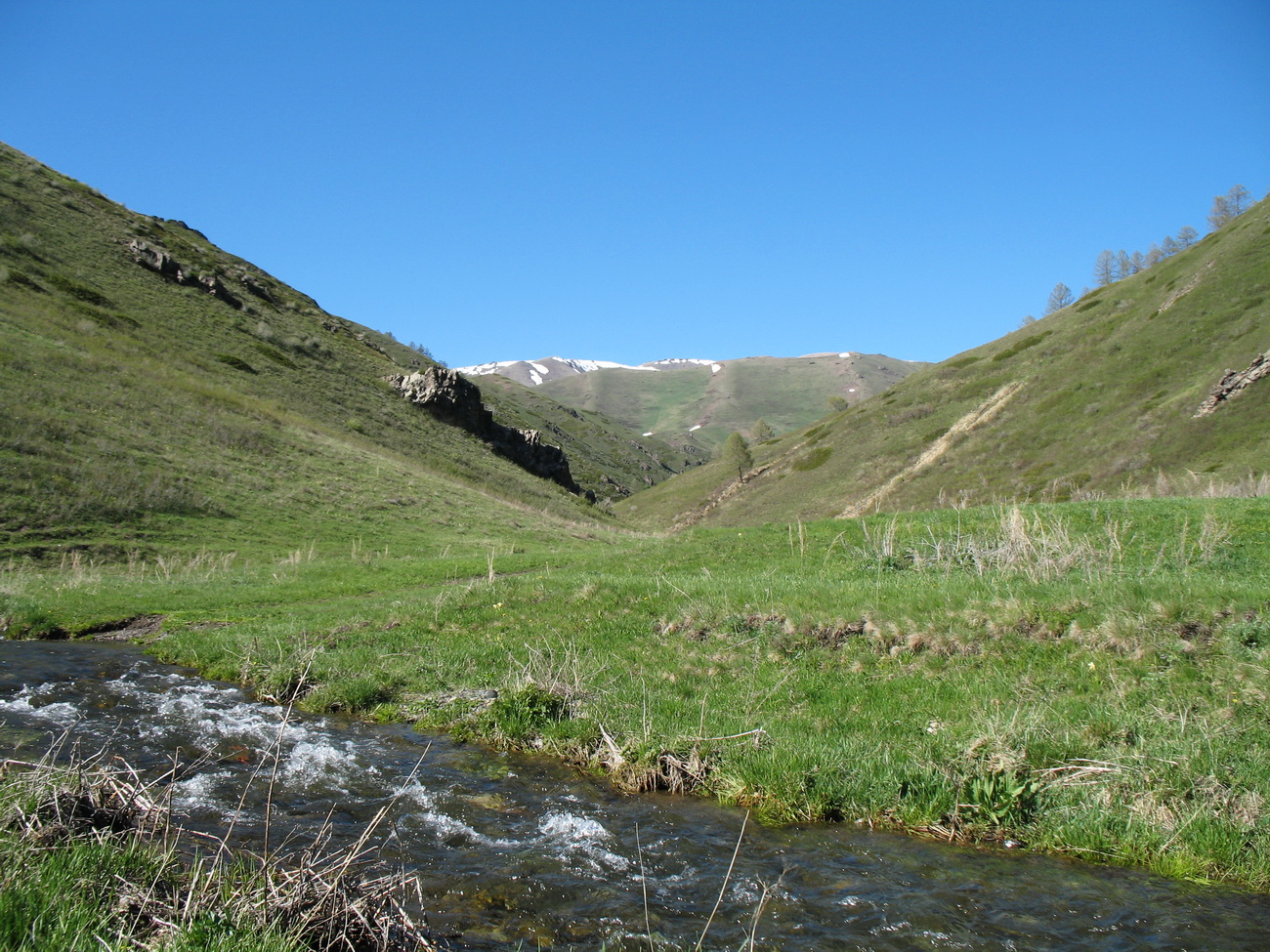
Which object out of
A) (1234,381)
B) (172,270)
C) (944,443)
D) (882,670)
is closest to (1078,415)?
(1234,381)

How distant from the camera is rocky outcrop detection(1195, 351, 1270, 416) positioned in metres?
53.0

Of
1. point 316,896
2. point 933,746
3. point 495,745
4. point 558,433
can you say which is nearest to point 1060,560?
point 933,746

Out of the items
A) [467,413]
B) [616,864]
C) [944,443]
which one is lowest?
[616,864]

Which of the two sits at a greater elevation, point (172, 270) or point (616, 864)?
point (172, 270)

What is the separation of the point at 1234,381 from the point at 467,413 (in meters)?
68.4

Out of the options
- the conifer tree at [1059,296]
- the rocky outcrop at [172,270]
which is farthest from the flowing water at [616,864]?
the conifer tree at [1059,296]

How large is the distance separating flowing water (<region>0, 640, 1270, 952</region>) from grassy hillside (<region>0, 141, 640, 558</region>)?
71.0ft

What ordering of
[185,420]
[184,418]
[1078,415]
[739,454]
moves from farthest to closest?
1. [739,454]
2. [1078,415]
3. [184,418]
4. [185,420]

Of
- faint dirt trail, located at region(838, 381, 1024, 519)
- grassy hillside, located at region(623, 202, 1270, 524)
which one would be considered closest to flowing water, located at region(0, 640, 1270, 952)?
grassy hillside, located at region(623, 202, 1270, 524)

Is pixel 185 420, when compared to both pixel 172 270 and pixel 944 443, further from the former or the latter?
pixel 944 443

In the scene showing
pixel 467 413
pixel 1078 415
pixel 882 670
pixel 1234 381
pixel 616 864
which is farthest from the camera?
pixel 467 413

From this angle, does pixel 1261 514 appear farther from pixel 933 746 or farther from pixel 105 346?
pixel 105 346

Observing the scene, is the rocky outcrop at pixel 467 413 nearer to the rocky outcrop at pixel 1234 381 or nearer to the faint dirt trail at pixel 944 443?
the faint dirt trail at pixel 944 443

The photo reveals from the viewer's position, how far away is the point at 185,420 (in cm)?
3862
